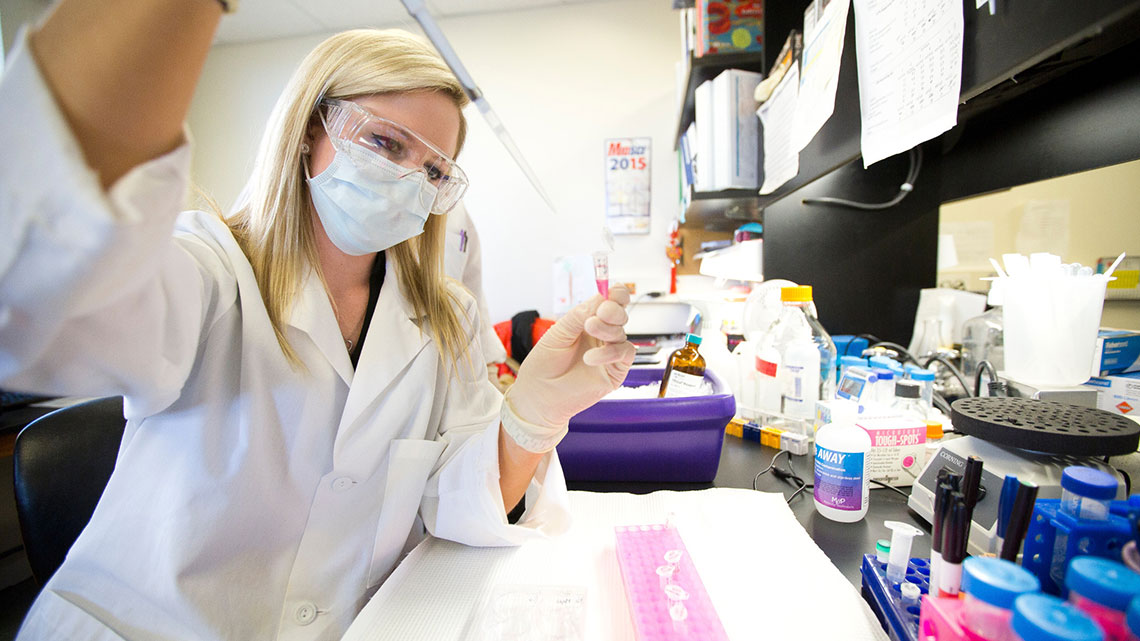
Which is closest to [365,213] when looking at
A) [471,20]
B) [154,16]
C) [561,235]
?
[154,16]

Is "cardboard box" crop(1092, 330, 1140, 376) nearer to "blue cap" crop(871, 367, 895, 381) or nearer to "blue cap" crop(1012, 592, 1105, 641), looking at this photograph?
"blue cap" crop(871, 367, 895, 381)

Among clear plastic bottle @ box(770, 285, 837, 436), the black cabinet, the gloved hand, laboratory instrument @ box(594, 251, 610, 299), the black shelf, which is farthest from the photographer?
laboratory instrument @ box(594, 251, 610, 299)

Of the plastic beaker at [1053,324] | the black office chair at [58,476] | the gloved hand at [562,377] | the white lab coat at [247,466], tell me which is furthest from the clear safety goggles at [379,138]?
the plastic beaker at [1053,324]

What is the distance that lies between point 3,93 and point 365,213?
508 millimetres

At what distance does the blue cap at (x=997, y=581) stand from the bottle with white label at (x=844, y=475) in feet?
1.29

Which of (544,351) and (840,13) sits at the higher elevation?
(840,13)

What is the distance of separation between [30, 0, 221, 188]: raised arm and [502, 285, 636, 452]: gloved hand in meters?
0.47

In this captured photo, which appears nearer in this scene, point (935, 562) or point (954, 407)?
point (935, 562)

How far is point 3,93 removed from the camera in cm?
28

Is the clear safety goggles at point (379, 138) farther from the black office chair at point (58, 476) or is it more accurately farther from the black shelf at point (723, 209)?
the black shelf at point (723, 209)

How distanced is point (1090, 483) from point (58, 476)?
137cm

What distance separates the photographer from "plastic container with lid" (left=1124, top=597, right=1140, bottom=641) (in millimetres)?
262

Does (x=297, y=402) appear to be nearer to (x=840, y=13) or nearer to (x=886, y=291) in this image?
(x=840, y=13)

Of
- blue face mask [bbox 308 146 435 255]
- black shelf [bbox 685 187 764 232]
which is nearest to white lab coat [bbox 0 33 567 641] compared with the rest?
blue face mask [bbox 308 146 435 255]
